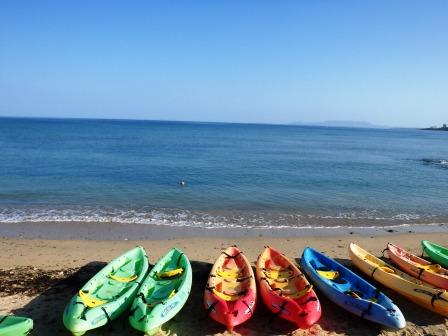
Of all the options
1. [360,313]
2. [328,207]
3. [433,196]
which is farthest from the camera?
[433,196]

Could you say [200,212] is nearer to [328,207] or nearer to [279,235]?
[279,235]

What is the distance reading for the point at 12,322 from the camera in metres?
6.43

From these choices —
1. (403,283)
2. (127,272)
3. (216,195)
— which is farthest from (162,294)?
(216,195)

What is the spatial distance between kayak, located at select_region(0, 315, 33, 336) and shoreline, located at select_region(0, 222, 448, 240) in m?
6.37

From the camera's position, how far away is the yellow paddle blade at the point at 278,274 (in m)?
9.18

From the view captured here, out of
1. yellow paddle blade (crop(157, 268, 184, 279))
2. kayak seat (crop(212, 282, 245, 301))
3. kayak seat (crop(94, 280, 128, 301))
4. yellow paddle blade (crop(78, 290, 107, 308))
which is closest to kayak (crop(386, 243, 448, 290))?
kayak seat (crop(212, 282, 245, 301))

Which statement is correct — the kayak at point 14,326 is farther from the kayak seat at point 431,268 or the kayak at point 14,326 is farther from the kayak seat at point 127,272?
the kayak seat at point 431,268

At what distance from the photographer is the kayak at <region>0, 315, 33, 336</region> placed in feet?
20.2

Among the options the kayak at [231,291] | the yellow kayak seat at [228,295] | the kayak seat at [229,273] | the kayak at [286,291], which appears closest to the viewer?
the kayak at [231,291]

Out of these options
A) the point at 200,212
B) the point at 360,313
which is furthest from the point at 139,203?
the point at 360,313

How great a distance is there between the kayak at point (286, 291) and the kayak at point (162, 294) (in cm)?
177

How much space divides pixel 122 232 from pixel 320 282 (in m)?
7.66

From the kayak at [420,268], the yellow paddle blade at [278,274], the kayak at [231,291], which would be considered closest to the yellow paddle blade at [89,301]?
the kayak at [231,291]

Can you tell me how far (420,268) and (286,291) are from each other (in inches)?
147
